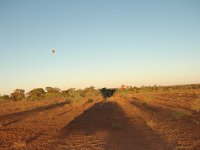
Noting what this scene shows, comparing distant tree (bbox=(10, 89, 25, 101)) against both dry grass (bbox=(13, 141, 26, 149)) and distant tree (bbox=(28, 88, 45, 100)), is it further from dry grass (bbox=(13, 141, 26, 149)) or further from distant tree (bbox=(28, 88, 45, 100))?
dry grass (bbox=(13, 141, 26, 149))

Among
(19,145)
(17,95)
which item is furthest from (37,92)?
(19,145)

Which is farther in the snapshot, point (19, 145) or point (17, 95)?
point (17, 95)

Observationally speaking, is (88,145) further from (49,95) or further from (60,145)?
(49,95)

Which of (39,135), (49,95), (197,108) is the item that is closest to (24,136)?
(39,135)

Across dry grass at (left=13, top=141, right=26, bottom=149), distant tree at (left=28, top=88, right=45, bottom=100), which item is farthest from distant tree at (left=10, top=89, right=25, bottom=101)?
dry grass at (left=13, top=141, right=26, bottom=149)

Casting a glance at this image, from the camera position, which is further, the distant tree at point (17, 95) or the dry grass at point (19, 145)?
the distant tree at point (17, 95)

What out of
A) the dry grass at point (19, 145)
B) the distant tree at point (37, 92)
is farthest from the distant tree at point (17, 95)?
the dry grass at point (19, 145)

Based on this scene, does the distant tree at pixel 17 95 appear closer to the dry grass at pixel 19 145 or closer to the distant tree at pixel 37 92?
the distant tree at pixel 37 92

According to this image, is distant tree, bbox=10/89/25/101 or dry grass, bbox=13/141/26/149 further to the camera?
distant tree, bbox=10/89/25/101

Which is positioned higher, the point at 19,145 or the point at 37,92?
the point at 37,92

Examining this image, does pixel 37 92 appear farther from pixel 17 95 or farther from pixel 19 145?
pixel 19 145

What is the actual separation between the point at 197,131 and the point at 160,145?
4360mm

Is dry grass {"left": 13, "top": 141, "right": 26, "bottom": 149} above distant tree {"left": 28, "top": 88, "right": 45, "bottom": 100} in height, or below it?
below

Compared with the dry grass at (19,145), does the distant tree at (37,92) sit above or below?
above
